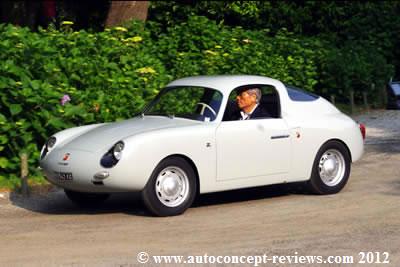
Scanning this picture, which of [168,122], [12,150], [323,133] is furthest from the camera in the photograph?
[12,150]

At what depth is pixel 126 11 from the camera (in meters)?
20.7

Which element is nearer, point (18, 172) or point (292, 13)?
point (18, 172)

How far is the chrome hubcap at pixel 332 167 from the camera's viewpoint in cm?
1171

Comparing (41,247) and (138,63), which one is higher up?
(138,63)

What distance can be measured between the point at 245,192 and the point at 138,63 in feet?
13.1

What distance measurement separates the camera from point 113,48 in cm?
1552

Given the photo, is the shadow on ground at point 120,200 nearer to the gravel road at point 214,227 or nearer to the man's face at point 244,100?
the gravel road at point 214,227

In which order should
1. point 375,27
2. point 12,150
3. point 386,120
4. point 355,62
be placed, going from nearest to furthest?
point 12,150 < point 386,120 < point 355,62 < point 375,27

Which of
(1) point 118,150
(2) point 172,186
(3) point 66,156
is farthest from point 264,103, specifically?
(3) point 66,156

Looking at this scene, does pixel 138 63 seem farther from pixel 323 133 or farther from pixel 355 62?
pixel 355 62

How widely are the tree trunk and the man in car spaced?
9.61 meters

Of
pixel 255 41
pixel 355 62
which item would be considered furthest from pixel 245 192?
pixel 355 62

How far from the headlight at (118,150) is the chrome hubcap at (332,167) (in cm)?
267

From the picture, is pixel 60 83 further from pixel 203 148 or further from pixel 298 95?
pixel 203 148
